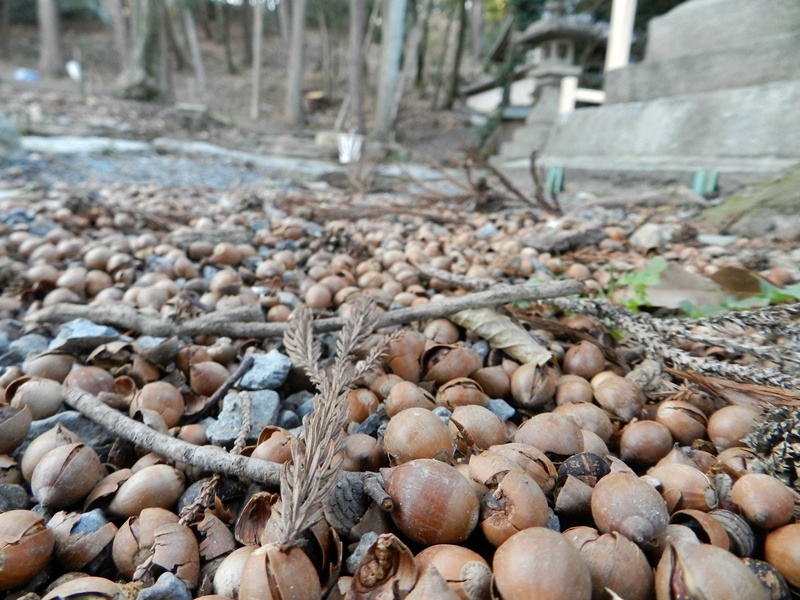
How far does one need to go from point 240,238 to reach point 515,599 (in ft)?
7.37

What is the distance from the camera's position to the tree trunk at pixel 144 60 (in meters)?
10.6

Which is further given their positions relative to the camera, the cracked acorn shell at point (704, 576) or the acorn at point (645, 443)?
the acorn at point (645, 443)

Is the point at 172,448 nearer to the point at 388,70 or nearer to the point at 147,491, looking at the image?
the point at 147,491

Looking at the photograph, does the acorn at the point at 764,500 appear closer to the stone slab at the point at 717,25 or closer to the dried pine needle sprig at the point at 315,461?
the dried pine needle sprig at the point at 315,461

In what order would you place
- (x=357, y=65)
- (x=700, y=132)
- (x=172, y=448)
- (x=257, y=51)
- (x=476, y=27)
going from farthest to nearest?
(x=476, y=27) → (x=257, y=51) → (x=357, y=65) → (x=700, y=132) → (x=172, y=448)

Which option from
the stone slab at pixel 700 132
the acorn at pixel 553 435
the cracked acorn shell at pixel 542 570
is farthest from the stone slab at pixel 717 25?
the cracked acorn shell at pixel 542 570

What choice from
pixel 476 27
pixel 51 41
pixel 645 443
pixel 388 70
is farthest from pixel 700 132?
pixel 476 27

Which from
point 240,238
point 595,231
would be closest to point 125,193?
point 240,238

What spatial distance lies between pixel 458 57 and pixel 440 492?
58.9 ft

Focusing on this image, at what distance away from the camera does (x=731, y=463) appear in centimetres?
97

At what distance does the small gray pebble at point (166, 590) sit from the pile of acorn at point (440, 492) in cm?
3

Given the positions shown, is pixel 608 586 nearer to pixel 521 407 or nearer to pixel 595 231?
pixel 521 407

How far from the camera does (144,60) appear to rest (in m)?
10.9

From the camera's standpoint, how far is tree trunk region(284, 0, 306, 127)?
11570 mm
